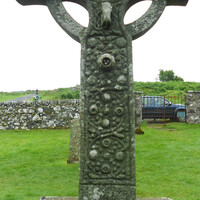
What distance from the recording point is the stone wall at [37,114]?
41.4 ft

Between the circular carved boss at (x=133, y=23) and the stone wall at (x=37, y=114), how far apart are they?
31.5 ft

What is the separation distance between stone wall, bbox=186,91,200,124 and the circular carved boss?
11.9 meters

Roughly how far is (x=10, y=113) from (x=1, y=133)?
1.25 meters

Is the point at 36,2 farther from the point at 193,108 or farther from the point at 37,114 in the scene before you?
the point at 193,108

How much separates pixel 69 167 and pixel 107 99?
3.83m

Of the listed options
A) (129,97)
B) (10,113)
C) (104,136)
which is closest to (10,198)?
(104,136)

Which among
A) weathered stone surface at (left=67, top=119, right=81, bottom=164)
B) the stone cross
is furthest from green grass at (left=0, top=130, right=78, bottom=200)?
the stone cross

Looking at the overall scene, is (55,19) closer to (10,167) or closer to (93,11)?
(93,11)

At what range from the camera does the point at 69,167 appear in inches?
256

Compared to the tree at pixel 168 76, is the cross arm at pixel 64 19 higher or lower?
lower

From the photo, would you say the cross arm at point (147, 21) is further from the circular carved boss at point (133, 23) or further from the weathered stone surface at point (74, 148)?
the weathered stone surface at point (74, 148)

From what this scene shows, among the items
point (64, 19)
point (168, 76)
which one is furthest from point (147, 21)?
point (168, 76)

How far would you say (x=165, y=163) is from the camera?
670cm

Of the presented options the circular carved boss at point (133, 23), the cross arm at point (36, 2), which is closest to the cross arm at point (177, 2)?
the circular carved boss at point (133, 23)
